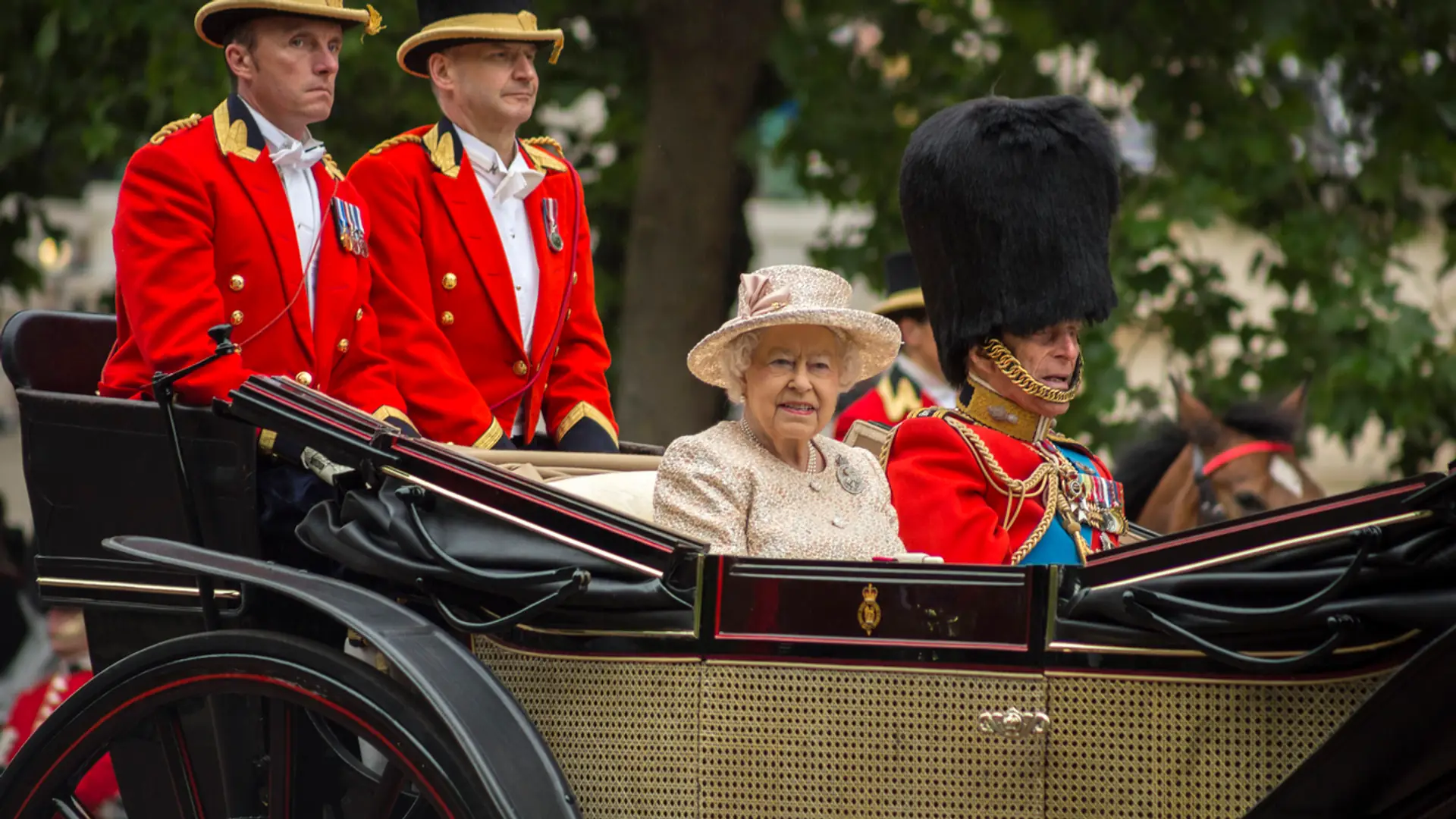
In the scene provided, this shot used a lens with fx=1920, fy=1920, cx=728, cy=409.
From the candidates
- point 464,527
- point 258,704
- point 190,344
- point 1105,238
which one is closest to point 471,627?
point 464,527

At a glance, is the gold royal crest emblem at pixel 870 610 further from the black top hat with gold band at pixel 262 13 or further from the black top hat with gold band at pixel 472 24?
the black top hat with gold band at pixel 472 24

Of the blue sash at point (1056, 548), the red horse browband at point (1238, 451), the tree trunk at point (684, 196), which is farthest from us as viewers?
the tree trunk at point (684, 196)

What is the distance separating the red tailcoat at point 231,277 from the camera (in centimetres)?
343

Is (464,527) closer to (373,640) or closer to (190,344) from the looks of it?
(373,640)

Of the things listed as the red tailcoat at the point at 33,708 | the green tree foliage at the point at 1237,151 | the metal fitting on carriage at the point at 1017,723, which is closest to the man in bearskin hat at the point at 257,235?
the metal fitting on carriage at the point at 1017,723

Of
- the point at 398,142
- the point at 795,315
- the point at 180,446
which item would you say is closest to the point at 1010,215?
the point at 795,315

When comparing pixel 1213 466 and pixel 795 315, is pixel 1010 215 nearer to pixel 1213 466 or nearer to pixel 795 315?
pixel 795 315

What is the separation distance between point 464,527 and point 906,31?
5.07 metres

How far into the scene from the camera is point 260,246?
3.66 meters

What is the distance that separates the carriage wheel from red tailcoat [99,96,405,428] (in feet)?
1.78

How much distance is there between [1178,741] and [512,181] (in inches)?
80.3

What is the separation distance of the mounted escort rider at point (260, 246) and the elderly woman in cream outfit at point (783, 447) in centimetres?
62

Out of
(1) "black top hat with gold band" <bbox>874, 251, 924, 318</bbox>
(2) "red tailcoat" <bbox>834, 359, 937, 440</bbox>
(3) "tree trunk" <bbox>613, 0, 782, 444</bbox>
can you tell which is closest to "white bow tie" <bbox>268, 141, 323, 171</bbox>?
(2) "red tailcoat" <bbox>834, 359, 937, 440</bbox>

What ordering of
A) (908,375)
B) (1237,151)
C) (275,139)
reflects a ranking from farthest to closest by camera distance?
1. (1237,151)
2. (908,375)
3. (275,139)
